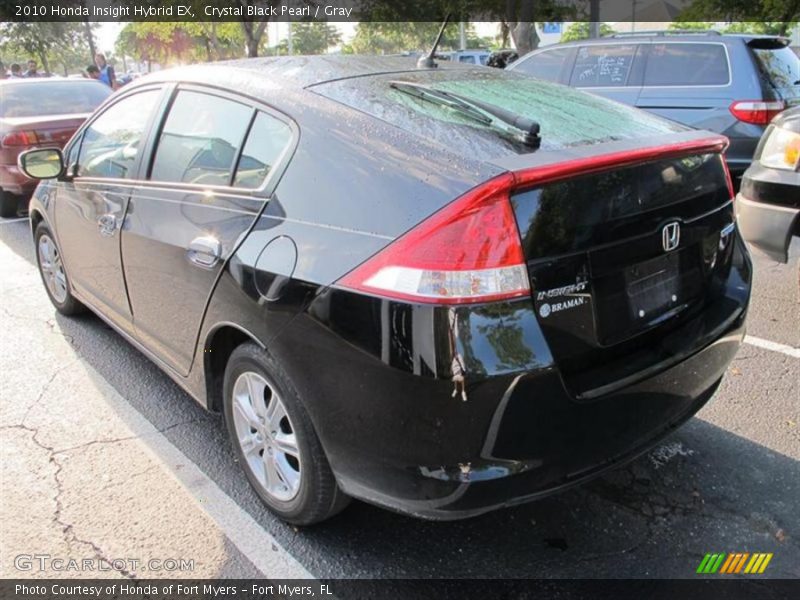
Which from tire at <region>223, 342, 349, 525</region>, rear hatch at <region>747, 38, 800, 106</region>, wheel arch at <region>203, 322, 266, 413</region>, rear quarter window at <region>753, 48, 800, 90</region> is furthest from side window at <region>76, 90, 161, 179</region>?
rear quarter window at <region>753, 48, 800, 90</region>

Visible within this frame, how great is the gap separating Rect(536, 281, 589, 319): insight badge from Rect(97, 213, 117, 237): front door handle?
91.5 inches

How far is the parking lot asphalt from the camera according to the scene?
2.42m

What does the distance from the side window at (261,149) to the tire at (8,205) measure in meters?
6.91

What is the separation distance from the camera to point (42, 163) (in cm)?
393

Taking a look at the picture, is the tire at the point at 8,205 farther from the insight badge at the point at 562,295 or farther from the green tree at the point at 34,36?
the green tree at the point at 34,36

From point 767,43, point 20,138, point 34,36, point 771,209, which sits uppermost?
point 34,36

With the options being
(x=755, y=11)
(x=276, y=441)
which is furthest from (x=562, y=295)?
(x=755, y=11)

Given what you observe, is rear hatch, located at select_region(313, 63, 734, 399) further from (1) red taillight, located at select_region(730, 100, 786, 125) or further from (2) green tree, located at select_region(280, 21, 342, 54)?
(2) green tree, located at select_region(280, 21, 342, 54)

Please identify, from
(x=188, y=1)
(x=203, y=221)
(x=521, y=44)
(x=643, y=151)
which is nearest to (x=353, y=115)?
(x=203, y=221)

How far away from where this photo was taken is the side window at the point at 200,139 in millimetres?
2715

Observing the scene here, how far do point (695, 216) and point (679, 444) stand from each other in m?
1.20

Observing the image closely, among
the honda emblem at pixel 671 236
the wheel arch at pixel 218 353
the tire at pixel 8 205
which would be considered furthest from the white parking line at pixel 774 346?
the tire at pixel 8 205

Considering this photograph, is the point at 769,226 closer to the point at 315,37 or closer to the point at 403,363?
the point at 403,363

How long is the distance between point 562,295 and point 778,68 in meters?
6.32
